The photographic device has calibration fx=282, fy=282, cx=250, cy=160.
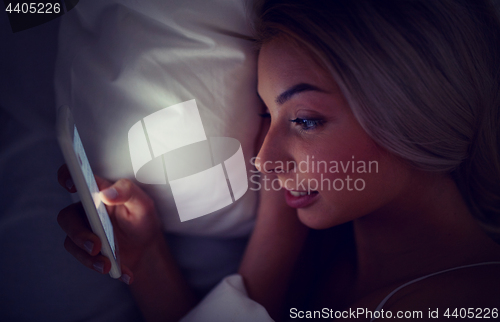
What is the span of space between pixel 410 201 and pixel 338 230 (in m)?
0.38

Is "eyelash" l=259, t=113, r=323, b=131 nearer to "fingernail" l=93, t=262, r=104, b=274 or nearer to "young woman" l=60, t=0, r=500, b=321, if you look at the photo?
A: "young woman" l=60, t=0, r=500, b=321

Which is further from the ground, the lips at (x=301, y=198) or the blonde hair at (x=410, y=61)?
the blonde hair at (x=410, y=61)

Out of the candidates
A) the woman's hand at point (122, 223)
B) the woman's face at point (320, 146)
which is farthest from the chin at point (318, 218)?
the woman's hand at point (122, 223)

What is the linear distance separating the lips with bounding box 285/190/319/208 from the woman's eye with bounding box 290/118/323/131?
176 mm

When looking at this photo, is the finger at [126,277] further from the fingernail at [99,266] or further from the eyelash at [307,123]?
the eyelash at [307,123]

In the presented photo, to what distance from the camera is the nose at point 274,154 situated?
620 millimetres

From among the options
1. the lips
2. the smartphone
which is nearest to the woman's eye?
the lips

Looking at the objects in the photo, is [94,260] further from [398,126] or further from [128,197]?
[398,126]

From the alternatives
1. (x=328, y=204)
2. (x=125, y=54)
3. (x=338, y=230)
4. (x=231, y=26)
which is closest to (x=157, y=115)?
(x=125, y=54)

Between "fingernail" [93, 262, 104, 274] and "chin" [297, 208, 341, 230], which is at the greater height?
"fingernail" [93, 262, 104, 274]

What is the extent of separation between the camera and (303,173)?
2.08 feet

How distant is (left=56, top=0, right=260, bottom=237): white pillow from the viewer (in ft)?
2.06

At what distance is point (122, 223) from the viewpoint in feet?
2.51

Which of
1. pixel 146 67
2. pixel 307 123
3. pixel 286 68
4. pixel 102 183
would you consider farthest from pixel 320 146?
pixel 102 183
